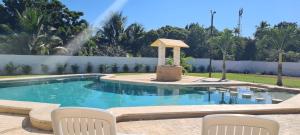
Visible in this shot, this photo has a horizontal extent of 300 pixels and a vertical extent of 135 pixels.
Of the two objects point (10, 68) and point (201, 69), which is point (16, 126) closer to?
point (10, 68)

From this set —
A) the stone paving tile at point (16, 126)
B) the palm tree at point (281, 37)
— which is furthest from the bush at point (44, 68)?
the stone paving tile at point (16, 126)

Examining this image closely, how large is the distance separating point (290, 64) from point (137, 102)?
24330 millimetres

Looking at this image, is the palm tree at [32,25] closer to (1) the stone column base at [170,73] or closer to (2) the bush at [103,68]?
(2) the bush at [103,68]

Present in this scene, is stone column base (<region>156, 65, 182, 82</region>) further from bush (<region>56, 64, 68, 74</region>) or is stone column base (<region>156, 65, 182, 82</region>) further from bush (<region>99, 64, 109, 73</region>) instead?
bush (<region>56, 64, 68, 74</region>)

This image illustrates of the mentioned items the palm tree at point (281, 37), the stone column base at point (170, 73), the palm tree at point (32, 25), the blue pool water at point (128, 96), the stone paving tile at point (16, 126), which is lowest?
the blue pool water at point (128, 96)

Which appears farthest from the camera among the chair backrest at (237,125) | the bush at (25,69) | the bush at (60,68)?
the bush at (60,68)

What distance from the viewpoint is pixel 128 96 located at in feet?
44.7

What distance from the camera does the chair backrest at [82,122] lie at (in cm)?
279

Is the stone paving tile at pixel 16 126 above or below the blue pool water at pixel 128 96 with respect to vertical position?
above

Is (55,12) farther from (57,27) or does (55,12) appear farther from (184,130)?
(184,130)

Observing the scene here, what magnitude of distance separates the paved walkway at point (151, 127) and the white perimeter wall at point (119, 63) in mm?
17210

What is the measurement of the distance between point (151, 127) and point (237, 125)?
13.3 ft

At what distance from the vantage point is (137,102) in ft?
39.5

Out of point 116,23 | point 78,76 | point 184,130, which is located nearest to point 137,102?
point 184,130
